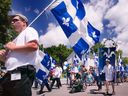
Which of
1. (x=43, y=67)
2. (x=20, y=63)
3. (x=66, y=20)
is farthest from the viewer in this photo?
(x=43, y=67)

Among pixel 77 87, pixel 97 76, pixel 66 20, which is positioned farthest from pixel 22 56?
pixel 97 76

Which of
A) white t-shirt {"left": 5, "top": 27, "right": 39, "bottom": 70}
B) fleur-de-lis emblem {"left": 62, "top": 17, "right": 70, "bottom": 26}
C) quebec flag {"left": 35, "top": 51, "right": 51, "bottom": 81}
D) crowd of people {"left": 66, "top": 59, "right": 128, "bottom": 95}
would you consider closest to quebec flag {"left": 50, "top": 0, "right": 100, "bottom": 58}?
fleur-de-lis emblem {"left": 62, "top": 17, "right": 70, "bottom": 26}

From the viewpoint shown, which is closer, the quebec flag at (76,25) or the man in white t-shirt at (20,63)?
the man in white t-shirt at (20,63)

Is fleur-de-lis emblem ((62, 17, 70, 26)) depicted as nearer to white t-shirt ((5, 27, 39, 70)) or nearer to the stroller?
the stroller

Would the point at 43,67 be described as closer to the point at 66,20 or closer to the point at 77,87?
the point at 77,87

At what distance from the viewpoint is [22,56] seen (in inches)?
196

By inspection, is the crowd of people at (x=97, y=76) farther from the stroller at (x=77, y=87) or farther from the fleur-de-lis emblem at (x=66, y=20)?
the fleur-de-lis emblem at (x=66, y=20)

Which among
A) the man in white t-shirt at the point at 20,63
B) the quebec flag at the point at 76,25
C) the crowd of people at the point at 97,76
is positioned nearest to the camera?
the man in white t-shirt at the point at 20,63

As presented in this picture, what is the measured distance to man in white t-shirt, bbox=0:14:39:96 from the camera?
15.8ft

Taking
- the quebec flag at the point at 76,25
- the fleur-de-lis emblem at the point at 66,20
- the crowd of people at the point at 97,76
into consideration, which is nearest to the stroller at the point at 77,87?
the crowd of people at the point at 97,76

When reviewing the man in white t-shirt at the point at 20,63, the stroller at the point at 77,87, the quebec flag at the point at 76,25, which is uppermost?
the quebec flag at the point at 76,25

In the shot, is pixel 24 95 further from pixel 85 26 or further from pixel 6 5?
pixel 6 5

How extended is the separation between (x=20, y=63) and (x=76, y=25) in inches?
404

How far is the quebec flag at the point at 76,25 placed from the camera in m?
14.4
